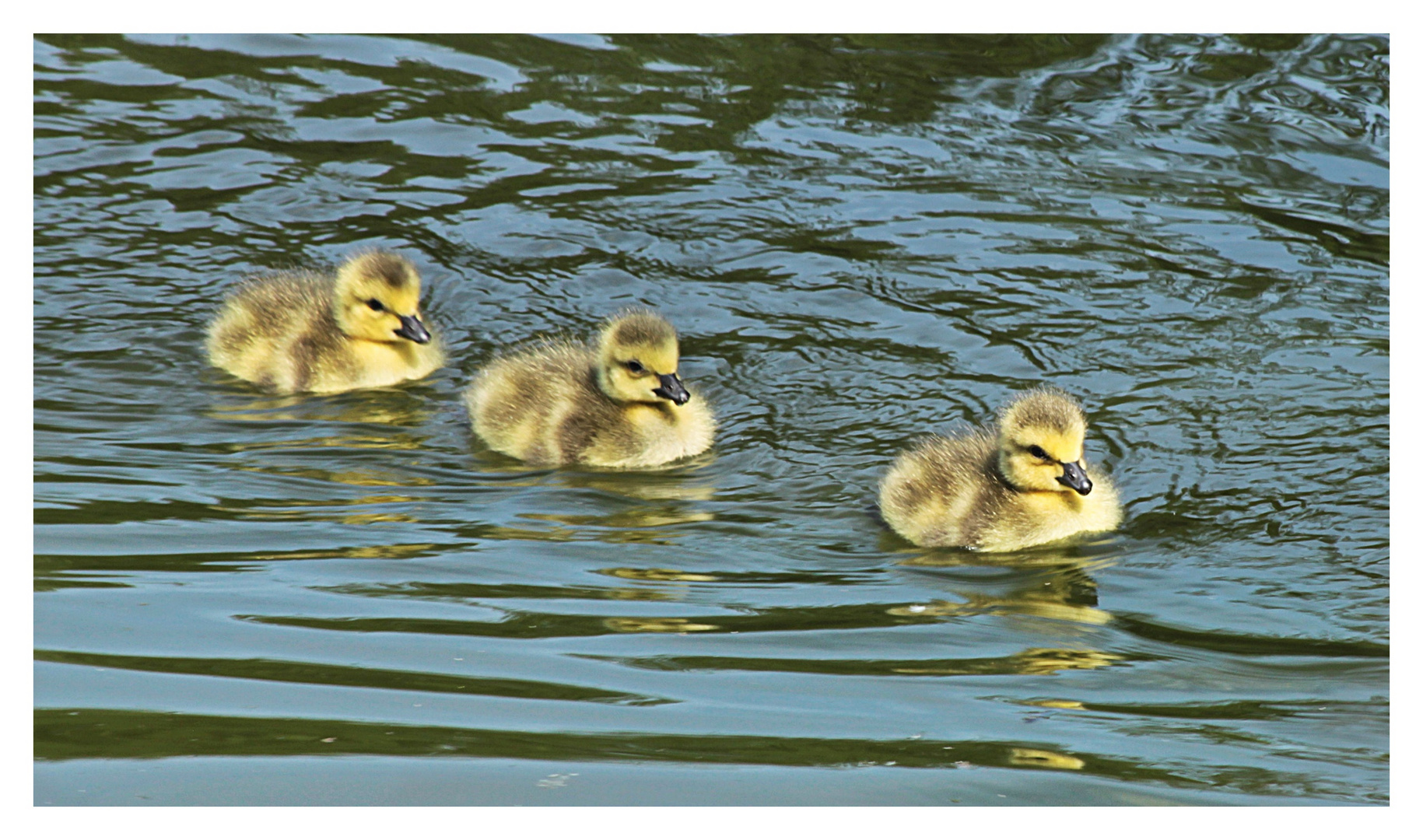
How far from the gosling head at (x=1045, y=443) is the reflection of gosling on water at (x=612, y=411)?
1269mm

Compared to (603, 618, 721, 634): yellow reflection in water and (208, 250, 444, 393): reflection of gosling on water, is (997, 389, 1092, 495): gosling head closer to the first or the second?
(603, 618, 721, 634): yellow reflection in water

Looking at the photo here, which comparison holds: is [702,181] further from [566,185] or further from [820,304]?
[820,304]

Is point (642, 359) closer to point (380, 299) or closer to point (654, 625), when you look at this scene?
point (380, 299)

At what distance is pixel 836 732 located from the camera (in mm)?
3150

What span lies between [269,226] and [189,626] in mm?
4402

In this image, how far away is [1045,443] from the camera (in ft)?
16.1

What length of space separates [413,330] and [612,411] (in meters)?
1.05

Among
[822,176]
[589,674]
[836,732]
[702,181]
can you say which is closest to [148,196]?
[702,181]

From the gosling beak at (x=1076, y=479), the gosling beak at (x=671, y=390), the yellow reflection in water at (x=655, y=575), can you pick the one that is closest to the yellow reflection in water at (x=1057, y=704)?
the yellow reflection in water at (x=655, y=575)

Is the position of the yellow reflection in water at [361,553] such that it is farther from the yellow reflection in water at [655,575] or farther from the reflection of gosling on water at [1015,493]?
the reflection of gosling on water at [1015,493]

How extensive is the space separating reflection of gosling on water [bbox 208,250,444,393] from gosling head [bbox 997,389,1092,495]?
2.55 meters

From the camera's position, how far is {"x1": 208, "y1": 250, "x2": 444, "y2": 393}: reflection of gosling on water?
6316mm

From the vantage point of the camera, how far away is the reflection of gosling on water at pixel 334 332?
6316mm

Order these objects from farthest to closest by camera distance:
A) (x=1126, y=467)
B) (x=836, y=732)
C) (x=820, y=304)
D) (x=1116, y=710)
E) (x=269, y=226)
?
(x=269, y=226)
(x=820, y=304)
(x=1126, y=467)
(x=1116, y=710)
(x=836, y=732)
